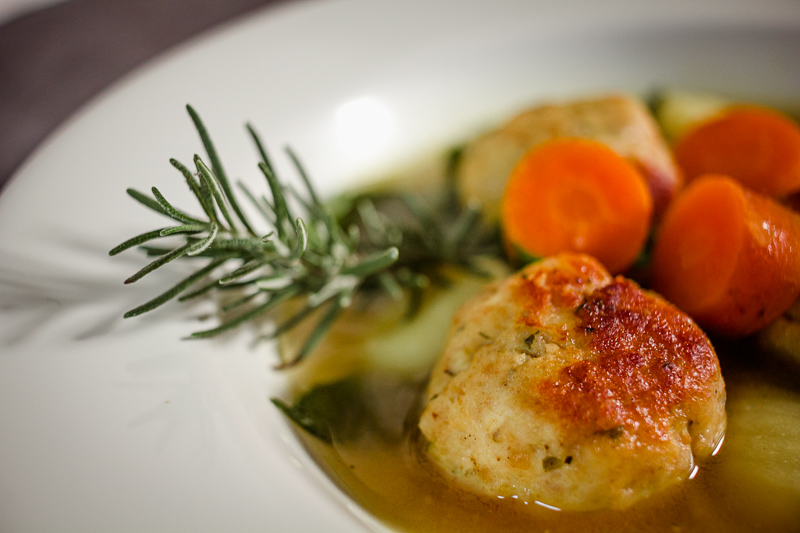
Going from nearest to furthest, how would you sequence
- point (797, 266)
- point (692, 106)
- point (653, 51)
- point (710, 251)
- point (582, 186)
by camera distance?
point (797, 266)
point (710, 251)
point (582, 186)
point (692, 106)
point (653, 51)

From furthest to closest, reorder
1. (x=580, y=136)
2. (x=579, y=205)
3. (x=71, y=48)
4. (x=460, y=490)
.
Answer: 1. (x=71, y=48)
2. (x=580, y=136)
3. (x=579, y=205)
4. (x=460, y=490)

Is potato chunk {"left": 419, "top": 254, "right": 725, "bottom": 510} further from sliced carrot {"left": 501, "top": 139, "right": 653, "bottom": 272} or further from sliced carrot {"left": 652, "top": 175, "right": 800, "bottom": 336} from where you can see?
sliced carrot {"left": 501, "top": 139, "right": 653, "bottom": 272}

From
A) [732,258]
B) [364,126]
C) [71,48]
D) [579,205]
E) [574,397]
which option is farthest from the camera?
[71,48]

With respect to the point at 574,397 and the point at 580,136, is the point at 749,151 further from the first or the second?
the point at 574,397

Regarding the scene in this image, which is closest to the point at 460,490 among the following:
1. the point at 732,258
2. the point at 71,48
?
the point at 732,258

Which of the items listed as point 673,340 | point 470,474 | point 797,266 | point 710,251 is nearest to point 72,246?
point 470,474

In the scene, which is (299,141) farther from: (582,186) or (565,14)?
(565,14)

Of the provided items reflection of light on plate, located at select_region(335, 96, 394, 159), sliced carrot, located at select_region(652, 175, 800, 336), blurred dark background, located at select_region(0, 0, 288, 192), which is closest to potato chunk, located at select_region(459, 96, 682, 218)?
sliced carrot, located at select_region(652, 175, 800, 336)

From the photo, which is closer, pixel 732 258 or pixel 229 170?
pixel 732 258
